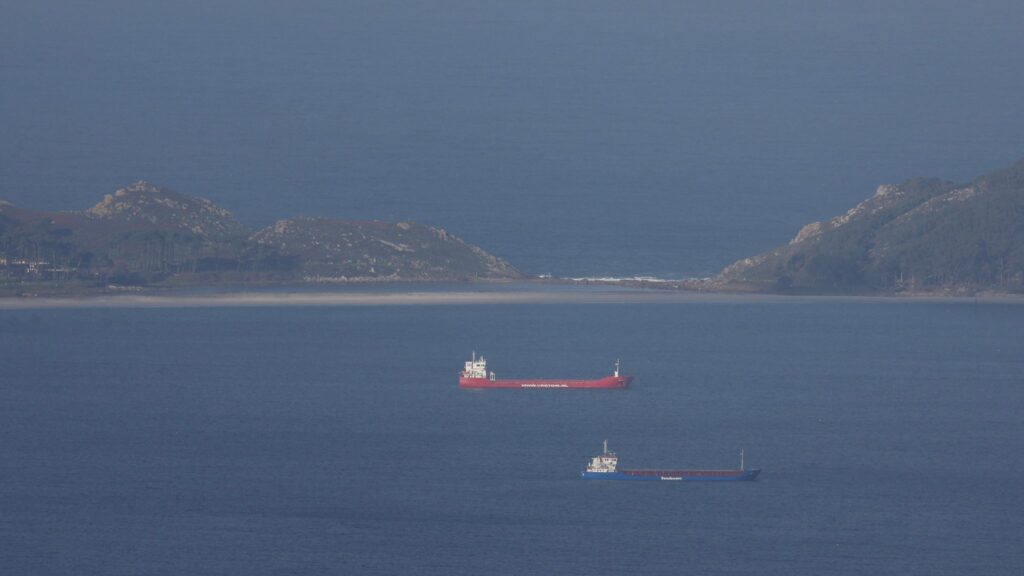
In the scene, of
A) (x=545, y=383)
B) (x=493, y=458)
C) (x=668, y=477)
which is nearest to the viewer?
(x=668, y=477)

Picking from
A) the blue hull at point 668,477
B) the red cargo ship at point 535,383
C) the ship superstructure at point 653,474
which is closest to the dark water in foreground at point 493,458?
the blue hull at point 668,477

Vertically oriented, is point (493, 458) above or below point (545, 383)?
below

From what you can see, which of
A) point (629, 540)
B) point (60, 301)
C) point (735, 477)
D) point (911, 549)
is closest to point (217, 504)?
point (629, 540)

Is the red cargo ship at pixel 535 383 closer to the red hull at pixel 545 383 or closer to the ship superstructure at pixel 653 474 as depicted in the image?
the red hull at pixel 545 383

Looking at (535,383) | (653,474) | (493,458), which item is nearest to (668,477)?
(653,474)

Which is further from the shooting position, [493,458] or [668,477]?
[493,458]

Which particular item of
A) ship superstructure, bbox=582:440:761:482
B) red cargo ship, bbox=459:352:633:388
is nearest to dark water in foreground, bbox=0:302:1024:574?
ship superstructure, bbox=582:440:761:482

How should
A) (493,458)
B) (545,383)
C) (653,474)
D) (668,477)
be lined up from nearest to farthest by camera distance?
(668,477) < (653,474) < (493,458) < (545,383)

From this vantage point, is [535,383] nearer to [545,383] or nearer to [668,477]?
[545,383]

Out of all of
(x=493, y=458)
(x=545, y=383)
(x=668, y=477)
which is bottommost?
(x=668, y=477)

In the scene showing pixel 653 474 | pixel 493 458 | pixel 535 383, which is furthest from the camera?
pixel 535 383
